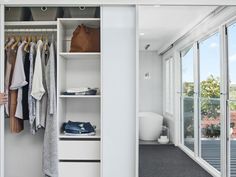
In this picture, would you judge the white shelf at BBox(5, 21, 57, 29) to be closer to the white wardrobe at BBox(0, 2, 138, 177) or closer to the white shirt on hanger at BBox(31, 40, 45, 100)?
the white wardrobe at BBox(0, 2, 138, 177)

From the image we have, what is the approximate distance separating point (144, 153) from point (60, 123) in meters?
1.20

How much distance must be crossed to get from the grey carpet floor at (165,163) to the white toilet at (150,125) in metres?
0.13

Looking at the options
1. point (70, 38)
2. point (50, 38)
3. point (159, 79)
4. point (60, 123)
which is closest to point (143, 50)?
point (159, 79)

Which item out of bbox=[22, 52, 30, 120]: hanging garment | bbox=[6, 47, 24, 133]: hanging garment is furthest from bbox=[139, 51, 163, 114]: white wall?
bbox=[6, 47, 24, 133]: hanging garment

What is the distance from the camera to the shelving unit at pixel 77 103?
2.70 m

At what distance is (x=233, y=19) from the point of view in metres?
2.88

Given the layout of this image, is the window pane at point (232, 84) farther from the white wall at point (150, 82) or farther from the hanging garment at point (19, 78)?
the hanging garment at point (19, 78)

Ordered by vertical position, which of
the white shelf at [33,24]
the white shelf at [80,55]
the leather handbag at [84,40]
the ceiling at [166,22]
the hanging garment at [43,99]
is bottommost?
the hanging garment at [43,99]

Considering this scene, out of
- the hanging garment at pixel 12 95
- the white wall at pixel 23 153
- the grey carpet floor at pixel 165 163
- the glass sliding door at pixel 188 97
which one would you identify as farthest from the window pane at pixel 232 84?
the hanging garment at pixel 12 95

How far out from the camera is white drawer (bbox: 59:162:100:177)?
8.86 ft

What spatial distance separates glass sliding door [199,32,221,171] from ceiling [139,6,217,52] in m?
0.35

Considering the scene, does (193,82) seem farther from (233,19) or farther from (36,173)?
(36,173)

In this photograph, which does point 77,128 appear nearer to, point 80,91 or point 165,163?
point 80,91

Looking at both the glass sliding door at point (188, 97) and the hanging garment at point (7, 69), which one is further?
the glass sliding door at point (188, 97)
